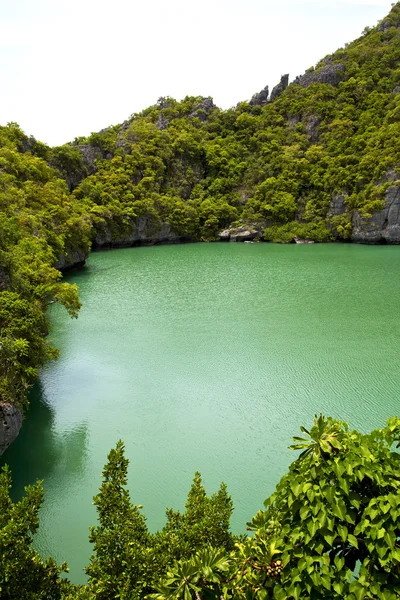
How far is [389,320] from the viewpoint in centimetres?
1472

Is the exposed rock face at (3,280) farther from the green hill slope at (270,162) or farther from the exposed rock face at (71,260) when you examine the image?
the green hill slope at (270,162)

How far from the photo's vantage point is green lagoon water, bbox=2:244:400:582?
23.0 feet

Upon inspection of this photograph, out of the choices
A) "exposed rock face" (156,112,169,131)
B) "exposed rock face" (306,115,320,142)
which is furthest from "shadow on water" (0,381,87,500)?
"exposed rock face" (156,112,169,131)

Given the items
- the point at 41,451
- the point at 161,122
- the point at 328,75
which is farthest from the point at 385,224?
the point at 41,451

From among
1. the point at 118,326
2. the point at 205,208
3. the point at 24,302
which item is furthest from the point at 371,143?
the point at 24,302

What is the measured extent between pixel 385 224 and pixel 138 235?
2235 centimetres

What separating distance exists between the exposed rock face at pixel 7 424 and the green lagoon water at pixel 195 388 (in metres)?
0.49

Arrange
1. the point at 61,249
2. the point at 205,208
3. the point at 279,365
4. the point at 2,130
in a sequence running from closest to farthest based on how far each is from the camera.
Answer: the point at 279,365, the point at 61,249, the point at 2,130, the point at 205,208

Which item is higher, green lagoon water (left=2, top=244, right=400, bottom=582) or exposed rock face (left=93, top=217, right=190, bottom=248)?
green lagoon water (left=2, top=244, right=400, bottom=582)

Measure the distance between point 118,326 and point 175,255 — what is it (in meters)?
19.0

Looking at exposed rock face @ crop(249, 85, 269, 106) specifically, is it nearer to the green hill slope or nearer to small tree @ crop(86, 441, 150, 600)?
the green hill slope

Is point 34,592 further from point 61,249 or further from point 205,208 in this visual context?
point 205,208

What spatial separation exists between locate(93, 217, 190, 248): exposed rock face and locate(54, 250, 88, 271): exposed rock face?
10910 mm

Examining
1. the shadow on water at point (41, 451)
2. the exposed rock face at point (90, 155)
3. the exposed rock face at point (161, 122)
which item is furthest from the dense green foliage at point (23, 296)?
the exposed rock face at point (161, 122)
